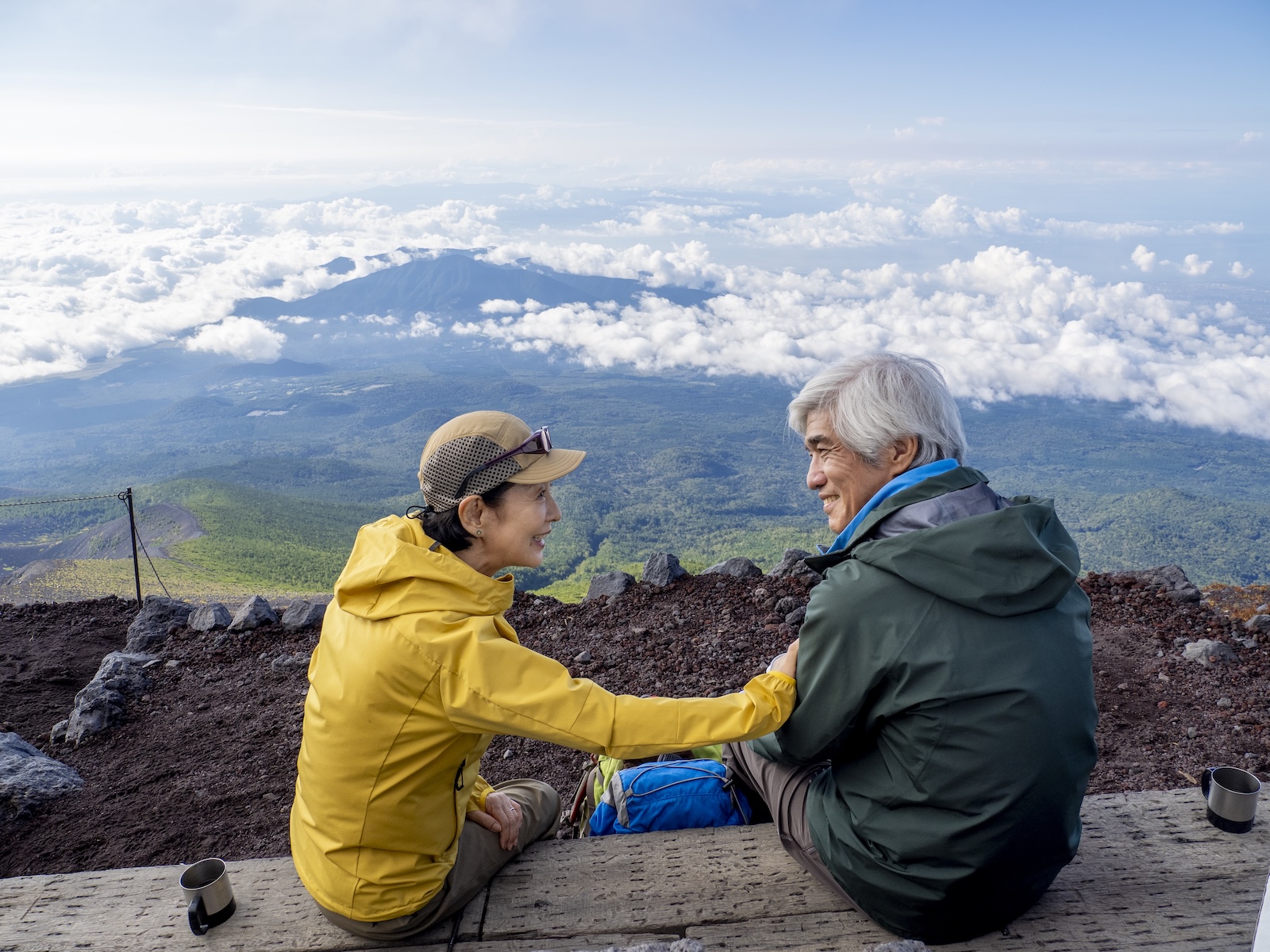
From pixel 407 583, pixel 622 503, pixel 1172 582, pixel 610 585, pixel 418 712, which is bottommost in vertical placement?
pixel 622 503

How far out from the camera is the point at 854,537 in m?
2.50

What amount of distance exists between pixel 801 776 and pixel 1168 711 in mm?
3888

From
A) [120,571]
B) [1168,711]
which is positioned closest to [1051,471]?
[120,571]

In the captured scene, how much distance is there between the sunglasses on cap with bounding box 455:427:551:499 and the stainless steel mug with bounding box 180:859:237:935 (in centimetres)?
172

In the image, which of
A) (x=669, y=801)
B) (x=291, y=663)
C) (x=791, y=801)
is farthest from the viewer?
(x=291, y=663)

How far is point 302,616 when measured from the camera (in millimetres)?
7875

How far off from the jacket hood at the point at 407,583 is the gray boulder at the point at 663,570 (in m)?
5.87

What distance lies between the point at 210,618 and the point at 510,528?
6.81 m

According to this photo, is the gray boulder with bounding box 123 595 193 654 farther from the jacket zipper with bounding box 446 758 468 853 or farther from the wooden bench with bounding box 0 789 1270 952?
the jacket zipper with bounding box 446 758 468 853

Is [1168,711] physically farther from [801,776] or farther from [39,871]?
[39,871]

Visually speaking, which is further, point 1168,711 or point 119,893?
point 1168,711

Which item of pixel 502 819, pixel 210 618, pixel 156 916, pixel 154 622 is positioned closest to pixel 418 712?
pixel 502 819

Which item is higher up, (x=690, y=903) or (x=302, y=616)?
(x=690, y=903)

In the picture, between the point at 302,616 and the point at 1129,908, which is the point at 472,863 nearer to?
the point at 1129,908
